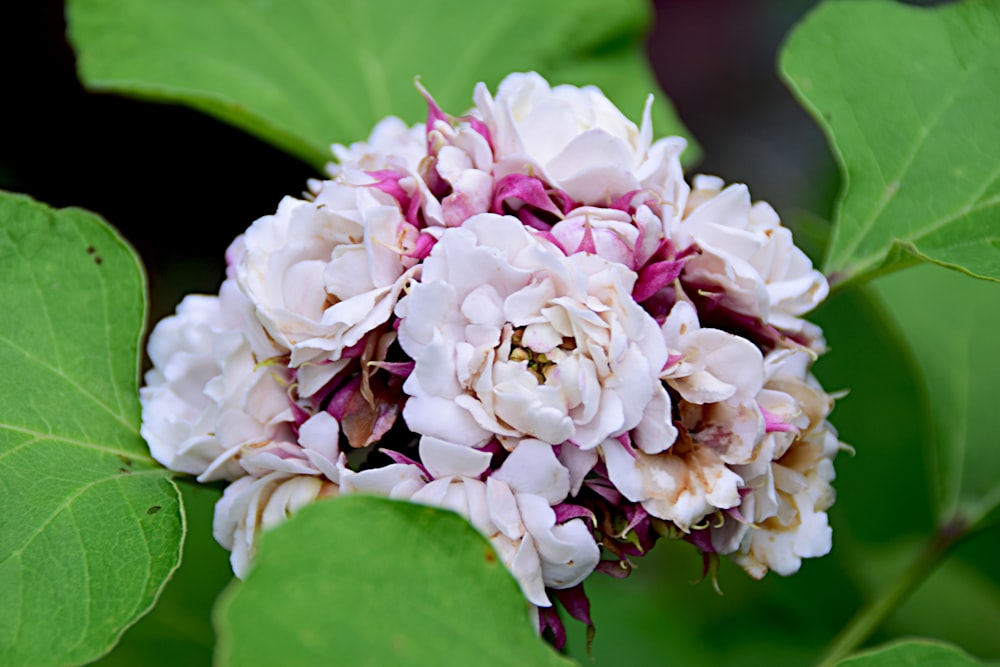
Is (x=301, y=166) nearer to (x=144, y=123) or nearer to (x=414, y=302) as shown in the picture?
(x=144, y=123)

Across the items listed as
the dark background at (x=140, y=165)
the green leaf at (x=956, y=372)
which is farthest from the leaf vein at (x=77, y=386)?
the dark background at (x=140, y=165)

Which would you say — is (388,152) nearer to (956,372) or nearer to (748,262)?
(748,262)

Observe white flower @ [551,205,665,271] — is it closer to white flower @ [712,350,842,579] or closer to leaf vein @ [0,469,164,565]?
white flower @ [712,350,842,579]

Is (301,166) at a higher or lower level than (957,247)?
lower

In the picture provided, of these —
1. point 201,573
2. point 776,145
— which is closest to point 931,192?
point 201,573

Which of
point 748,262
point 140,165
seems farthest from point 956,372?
point 140,165

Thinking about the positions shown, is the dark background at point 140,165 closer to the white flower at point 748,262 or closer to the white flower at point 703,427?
the white flower at point 748,262
